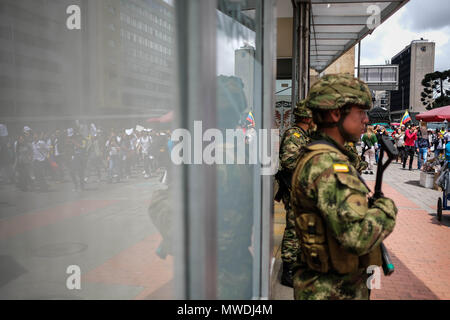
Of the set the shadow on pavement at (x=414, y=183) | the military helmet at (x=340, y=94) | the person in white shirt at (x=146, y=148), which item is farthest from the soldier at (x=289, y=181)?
the shadow on pavement at (x=414, y=183)

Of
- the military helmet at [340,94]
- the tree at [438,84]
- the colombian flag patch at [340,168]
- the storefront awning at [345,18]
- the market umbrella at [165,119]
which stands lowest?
the colombian flag patch at [340,168]

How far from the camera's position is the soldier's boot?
3871 millimetres

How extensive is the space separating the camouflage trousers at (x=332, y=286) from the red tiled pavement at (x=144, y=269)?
918 millimetres

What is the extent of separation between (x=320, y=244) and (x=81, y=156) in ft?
4.08

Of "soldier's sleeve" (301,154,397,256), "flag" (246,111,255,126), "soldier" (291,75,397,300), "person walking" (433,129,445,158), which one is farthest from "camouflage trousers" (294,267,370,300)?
"person walking" (433,129,445,158)

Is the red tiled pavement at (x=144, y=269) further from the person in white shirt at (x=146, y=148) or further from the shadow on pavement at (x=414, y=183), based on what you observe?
the shadow on pavement at (x=414, y=183)

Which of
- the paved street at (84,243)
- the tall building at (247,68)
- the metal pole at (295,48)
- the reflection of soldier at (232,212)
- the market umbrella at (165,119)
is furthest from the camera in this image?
the metal pole at (295,48)

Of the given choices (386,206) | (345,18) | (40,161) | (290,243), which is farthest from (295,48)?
(40,161)

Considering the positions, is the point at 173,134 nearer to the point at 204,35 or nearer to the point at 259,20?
the point at 204,35

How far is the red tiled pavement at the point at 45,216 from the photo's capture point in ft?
5.30

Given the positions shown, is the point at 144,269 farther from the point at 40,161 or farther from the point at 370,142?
the point at 370,142

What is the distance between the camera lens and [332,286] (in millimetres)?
1925
